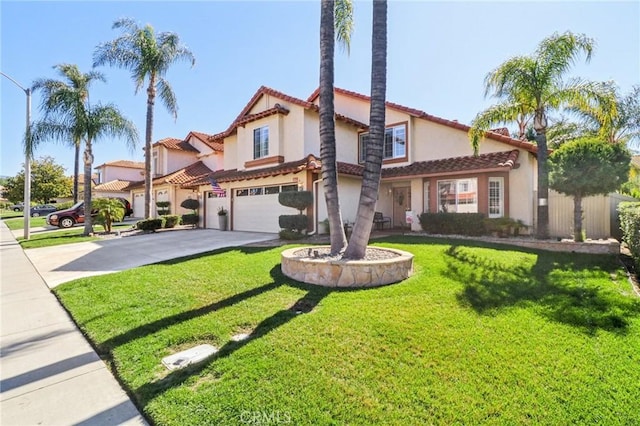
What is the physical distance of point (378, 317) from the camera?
16.5ft

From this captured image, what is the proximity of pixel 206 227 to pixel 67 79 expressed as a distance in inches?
502

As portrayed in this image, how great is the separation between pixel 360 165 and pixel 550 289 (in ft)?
43.1

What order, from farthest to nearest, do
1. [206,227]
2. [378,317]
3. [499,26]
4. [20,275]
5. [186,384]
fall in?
[206,227]
[499,26]
[20,275]
[378,317]
[186,384]

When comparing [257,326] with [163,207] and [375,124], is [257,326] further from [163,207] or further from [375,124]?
[163,207]

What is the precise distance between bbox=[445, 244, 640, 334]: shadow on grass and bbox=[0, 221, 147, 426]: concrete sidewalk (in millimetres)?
5548

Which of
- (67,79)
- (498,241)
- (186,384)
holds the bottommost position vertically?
(186,384)

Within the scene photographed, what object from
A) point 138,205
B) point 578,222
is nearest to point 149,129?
point 138,205

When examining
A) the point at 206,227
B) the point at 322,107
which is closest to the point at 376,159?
the point at 322,107

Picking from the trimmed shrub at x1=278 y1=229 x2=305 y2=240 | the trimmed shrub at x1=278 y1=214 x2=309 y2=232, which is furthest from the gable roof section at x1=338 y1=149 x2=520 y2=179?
the trimmed shrub at x1=278 y1=229 x2=305 y2=240

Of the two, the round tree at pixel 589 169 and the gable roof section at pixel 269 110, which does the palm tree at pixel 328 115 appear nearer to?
the gable roof section at pixel 269 110

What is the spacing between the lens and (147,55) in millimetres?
18219

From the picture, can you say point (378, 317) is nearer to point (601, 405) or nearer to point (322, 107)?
point (601, 405)

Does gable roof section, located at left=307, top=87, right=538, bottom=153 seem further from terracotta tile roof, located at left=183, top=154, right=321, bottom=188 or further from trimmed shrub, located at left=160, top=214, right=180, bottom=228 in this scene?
trimmed shrub, located at left=160, top=214, right=180, bottom=228

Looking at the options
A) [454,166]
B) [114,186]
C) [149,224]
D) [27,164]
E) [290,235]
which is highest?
[114,186]
